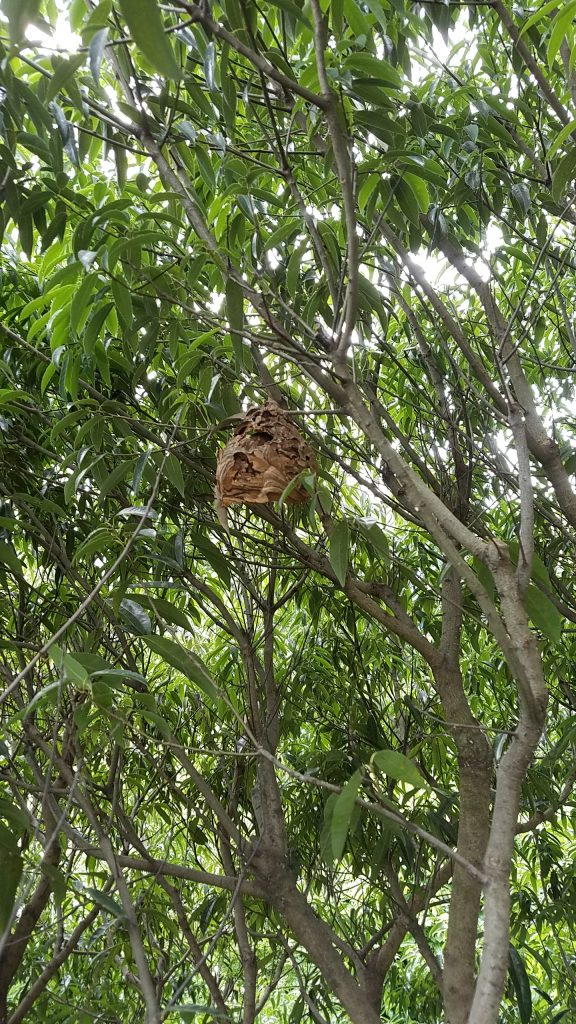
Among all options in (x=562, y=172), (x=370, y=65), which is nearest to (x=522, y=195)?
(x=562, y=172)

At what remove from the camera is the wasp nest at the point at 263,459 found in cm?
90

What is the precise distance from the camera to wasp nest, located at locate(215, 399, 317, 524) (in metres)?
0.90

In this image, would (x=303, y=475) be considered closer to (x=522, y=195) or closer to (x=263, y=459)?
(x=263, y=459)

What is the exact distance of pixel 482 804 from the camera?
100 cm

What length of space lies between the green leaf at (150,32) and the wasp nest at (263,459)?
539 mm

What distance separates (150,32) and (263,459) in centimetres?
56

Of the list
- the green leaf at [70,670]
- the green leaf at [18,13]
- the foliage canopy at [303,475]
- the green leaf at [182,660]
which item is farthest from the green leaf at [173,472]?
the green leaf at [18,13]

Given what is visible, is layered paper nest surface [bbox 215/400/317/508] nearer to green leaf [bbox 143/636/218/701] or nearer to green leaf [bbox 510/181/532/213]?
green leaf [bbox 143/636/218/701]

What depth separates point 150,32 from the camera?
1.17 ft

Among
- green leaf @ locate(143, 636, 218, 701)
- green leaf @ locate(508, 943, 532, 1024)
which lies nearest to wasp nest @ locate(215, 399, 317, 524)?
green leaf @ locate(143, 636, 218, 701)

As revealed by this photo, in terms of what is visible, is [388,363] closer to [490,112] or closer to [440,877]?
[490,112]

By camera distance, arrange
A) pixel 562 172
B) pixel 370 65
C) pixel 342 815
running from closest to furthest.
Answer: pixel 342 815, pixel 370 65, pixel 562 172

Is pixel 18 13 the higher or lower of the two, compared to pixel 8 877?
higher

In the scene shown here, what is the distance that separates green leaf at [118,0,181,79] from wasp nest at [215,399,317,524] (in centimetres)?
54
